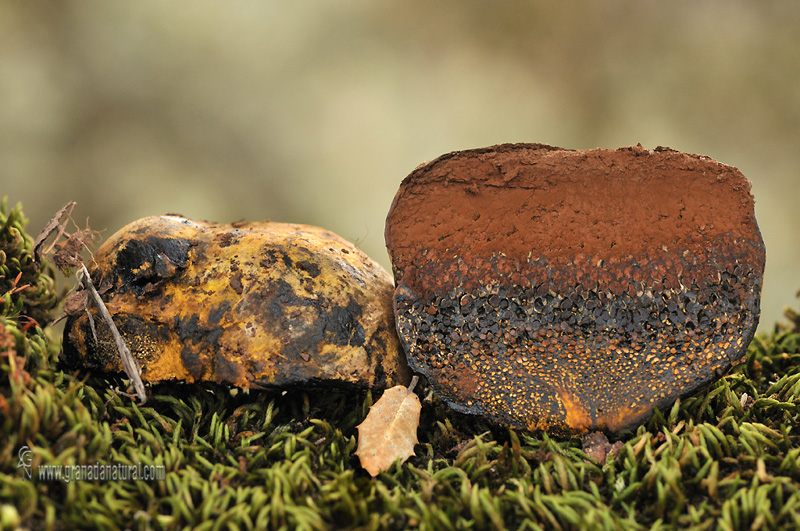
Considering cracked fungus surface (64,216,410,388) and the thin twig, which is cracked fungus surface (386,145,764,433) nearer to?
cracked fungus surface (64,216,410,388)

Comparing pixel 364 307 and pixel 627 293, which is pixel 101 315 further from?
pixel 627 293

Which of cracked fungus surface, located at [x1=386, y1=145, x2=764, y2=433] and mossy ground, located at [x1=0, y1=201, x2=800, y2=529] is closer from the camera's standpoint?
mossy ground, located at [x1=0, y1=201, x2=800, y2=529]

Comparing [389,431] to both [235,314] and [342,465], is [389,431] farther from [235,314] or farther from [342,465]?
[235,314]

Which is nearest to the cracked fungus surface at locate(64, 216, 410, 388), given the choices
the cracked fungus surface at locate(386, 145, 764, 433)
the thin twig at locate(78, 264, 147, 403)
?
the thin twig at locate(78, 264, 147, 403)

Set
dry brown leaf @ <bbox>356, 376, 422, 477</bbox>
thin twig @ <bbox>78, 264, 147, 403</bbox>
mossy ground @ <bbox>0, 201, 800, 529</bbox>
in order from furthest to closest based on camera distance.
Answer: thin twig @ <bbox>78, 264, 147, 403</bbox>, dry brown leaf @ <bbox>356, 376, 422, 477</bbox>, mossy ground @ <bbox>0, 201, 800, 529</bbox>

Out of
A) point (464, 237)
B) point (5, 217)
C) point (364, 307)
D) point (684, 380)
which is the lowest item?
point (5, 217)

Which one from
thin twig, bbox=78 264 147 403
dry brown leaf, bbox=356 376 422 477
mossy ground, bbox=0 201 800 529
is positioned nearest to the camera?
mossy ground, bbox=0 201 800 529

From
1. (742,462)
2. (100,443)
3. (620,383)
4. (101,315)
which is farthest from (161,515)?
Result: (742,462)
